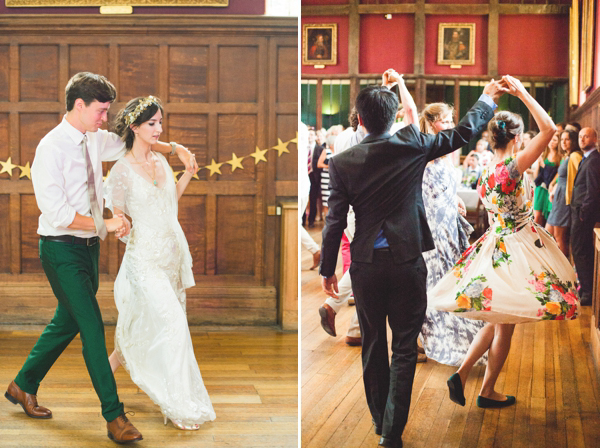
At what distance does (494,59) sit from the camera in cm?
1032

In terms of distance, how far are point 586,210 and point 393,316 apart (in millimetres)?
2195

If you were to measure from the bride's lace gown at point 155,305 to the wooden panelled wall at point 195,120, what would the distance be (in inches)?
68.9

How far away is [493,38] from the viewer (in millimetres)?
9820

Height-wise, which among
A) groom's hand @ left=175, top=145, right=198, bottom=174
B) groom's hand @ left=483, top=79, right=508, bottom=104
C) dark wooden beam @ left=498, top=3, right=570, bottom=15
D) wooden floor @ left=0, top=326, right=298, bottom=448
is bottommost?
wooden floor @ left=0, top=326, right=298, bottom=448

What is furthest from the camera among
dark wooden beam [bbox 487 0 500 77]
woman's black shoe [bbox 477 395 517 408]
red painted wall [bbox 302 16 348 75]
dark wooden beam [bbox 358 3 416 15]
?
red painted wall [bbox 302 16 348 75]

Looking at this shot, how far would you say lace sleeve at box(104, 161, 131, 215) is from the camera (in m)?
3.27

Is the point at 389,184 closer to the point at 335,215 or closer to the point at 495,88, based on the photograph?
the point at 335,215

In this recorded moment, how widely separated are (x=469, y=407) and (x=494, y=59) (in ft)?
26.6

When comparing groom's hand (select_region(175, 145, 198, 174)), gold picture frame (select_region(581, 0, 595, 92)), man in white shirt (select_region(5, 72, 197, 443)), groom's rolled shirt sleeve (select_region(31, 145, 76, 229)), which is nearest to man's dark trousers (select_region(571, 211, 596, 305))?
gold picture frame (select_region(581, 0, 595, 92))

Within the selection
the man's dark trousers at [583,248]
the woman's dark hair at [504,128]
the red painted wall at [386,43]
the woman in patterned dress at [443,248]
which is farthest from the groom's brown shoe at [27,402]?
the red painted wall at [386,43]

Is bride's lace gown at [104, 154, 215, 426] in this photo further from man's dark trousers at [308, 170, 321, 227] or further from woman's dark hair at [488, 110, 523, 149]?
man's dark trousers at [308, 170, 321, 227]

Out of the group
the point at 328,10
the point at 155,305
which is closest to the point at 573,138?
the point at 155,305

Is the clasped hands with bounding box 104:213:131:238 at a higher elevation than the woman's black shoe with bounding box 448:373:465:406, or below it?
higher

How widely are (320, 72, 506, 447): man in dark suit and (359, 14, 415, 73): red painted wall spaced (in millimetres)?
8756
